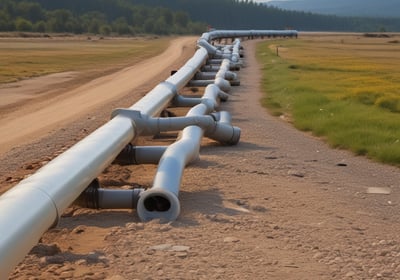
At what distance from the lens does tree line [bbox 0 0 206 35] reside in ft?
328

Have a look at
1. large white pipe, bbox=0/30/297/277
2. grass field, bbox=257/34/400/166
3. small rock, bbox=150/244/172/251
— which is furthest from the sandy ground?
grass field, bbox=257/34/400/166

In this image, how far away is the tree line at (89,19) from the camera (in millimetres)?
99938

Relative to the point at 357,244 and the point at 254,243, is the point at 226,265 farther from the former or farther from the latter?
the point at 357,244

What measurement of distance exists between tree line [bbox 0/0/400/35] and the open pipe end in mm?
88969

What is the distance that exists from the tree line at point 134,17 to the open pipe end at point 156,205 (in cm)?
8897

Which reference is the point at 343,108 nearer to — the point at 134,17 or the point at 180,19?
the point at 180,19

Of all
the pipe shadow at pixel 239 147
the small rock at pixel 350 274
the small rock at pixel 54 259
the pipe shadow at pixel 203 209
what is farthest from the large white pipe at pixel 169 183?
the small rock at pixel 350 274

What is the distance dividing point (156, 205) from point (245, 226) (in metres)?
0.76

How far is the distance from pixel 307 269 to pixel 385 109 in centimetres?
1082

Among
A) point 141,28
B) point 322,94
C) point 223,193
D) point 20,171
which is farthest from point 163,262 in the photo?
point 141,28

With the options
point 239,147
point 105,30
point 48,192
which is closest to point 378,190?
point 239,147

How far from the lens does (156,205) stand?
20.4ft

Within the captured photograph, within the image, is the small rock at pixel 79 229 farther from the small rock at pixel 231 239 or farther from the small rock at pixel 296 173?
the small rock at pixel 296 173

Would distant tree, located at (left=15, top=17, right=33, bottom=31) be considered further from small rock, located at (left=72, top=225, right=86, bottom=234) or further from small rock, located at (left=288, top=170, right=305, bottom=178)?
small rock, located at (left=72, top=225, right=86, bottom=234)
